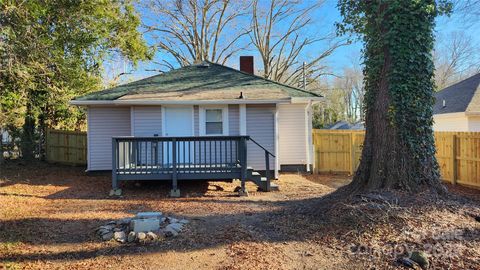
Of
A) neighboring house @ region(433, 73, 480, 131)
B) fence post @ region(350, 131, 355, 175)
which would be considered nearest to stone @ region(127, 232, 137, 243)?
fence post @ region(350, 131, 355, 175)

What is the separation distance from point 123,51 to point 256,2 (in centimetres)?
1823

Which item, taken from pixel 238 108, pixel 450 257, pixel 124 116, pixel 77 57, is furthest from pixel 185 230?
pixel 77 57

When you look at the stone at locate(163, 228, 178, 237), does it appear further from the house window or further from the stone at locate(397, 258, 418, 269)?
the house window

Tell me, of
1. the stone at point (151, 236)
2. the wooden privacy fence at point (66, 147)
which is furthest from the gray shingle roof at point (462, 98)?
the wooden privacy fence at point (66, 147)

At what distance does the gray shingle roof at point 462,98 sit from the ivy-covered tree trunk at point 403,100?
1040 centimetres

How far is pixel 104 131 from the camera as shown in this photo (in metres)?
12.2

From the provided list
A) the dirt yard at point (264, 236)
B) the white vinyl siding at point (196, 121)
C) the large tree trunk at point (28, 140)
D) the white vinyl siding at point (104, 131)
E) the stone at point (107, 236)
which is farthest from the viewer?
the large tree trunk at point (28, 140)

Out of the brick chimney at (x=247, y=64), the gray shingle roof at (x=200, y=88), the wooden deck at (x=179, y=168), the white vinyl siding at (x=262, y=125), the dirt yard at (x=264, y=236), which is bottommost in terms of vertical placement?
the dirt yard at (x=264, y=236)

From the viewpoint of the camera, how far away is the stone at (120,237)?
495 cm

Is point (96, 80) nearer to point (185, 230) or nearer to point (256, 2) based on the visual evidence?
point (185, 230)

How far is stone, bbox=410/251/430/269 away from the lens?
12.8 ft

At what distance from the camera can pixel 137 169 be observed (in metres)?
9.04

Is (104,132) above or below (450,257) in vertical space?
above

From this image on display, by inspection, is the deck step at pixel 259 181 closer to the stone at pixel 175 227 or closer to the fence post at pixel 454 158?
the stone at pixel 175 227
